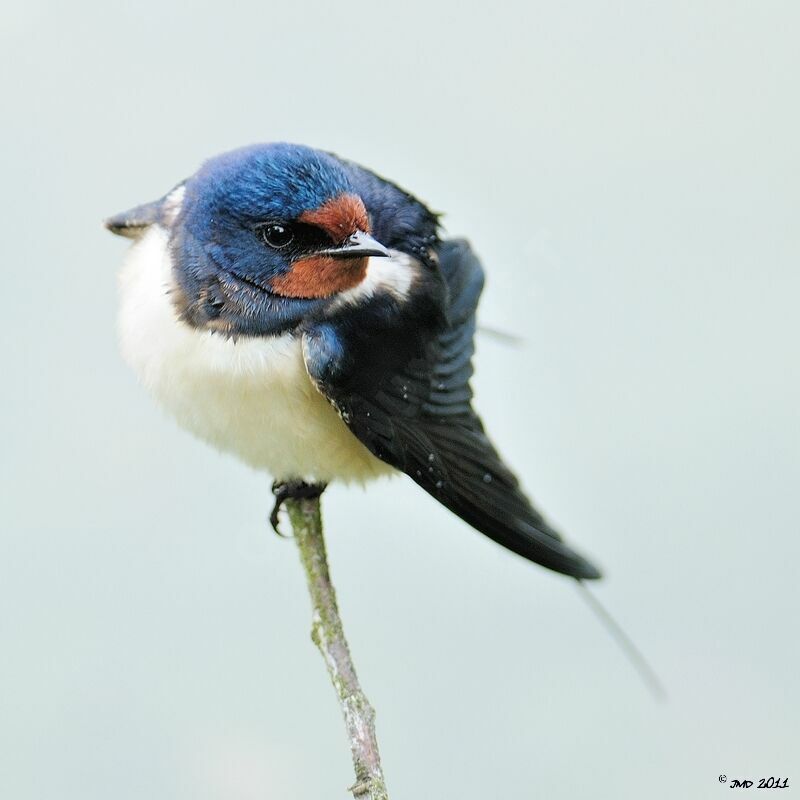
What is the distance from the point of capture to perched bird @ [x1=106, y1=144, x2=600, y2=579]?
251 cm

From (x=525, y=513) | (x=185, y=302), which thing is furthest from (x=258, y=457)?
(x=525, y=513)

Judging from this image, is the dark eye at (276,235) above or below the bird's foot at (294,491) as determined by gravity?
above

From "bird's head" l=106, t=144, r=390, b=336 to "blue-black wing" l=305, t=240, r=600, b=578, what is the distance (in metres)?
0.09

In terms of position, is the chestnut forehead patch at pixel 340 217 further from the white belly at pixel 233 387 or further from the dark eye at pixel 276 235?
the white belly at pixel 233 387

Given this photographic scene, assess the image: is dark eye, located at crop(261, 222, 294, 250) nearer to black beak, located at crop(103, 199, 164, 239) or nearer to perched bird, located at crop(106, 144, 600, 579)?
perched bird, located at crop(106, 144, 600, 579)

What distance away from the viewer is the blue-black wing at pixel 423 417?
8.54ft

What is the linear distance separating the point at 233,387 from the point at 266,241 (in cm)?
30

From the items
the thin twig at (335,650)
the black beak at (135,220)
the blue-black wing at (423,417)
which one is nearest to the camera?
the thin twig at (335,650)

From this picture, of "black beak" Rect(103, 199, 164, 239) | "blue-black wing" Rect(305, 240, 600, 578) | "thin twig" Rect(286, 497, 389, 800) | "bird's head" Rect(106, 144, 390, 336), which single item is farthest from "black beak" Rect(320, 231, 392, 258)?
"thin twig" Rect(286, 497, 389, 800)

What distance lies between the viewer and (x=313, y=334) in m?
2.61

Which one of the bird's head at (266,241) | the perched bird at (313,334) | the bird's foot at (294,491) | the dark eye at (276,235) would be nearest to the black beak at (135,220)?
the perched bird at (313,334)

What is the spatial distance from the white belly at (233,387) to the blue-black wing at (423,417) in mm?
86

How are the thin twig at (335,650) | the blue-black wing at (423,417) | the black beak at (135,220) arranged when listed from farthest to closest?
the black beak at (135,220), the blue-black wing at (423,417), the thin twig at (335,650)

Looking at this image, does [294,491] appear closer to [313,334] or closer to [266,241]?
[313,334]
